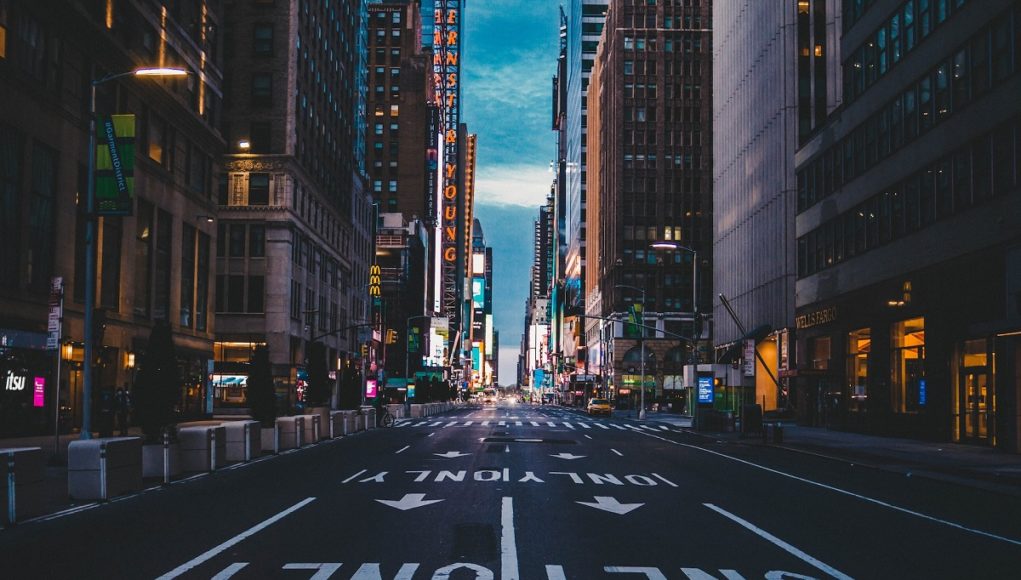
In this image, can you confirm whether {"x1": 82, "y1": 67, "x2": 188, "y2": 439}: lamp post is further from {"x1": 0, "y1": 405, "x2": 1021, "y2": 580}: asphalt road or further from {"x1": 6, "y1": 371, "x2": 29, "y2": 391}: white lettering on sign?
{"x1": 6, "y1": 371, "x2": 29, "y2": 391}: white lettering on sign

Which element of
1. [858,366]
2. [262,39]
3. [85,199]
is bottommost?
[858,366]

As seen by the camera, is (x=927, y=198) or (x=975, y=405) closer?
(x=975, y=405)

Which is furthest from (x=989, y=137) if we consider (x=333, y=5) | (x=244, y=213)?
(x=333, y=5)

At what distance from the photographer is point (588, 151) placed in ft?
618

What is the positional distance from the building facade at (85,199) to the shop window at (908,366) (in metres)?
31.4

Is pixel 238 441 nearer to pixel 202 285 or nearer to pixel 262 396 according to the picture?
pixel 262 396

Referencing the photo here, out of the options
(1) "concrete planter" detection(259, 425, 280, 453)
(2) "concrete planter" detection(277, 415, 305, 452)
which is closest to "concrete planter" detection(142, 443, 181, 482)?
(1) "concrete planter" detection(259, 425, 280, 453)

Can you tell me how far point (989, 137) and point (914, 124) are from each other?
7.26 metres

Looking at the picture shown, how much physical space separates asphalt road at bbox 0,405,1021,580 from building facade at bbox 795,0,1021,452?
1494 centimetres

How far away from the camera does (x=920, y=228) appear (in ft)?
135

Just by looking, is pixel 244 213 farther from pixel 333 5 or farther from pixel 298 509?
pixel 298 509

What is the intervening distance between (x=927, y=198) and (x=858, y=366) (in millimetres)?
12559

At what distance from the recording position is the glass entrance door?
1422 inches

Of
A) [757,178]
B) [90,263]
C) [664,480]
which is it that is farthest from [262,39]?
[664,480]
